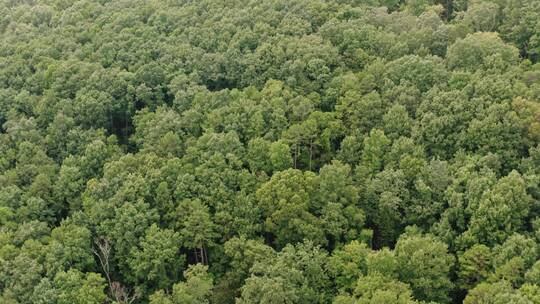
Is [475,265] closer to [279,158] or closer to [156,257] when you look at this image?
[279,158]

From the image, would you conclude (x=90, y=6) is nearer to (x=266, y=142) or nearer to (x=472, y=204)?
(x=266, y=142)

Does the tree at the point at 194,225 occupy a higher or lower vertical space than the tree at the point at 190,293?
higher

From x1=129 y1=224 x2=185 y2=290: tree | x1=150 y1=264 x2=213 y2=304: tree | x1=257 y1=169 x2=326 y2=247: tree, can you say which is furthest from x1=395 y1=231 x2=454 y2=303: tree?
x1=129 y1=224 x2=185 y2=290: tree

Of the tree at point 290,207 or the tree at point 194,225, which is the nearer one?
the tree at point 290,207

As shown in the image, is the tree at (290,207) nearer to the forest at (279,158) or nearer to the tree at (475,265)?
the forest at (279,158)

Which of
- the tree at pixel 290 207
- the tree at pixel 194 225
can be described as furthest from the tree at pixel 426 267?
the tree at pixel 194 225

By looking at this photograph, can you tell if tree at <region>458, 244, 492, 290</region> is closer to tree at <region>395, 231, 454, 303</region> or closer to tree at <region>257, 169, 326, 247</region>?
tree at <region>395, 231, 454, 303</region>

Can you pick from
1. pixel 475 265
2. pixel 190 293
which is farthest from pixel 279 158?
pixel 475 265

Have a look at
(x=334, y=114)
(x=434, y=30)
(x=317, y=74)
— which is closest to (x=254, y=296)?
(x=334, y=114)
